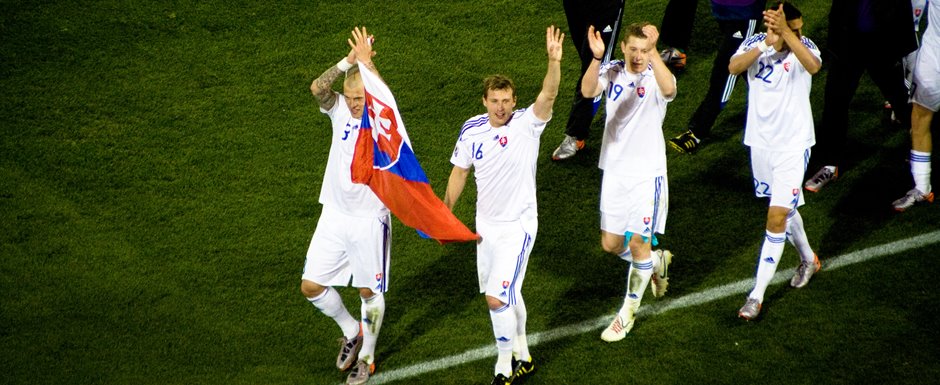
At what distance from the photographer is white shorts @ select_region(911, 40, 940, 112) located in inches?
328

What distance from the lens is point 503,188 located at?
6.87 m

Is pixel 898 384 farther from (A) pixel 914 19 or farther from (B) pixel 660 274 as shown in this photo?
(A) pixel 914 19

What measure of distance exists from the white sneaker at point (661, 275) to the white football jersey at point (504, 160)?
4.29 feet

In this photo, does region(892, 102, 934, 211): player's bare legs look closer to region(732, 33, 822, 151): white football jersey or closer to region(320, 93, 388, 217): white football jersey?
region(732, 33, 822, 151): white football jersey

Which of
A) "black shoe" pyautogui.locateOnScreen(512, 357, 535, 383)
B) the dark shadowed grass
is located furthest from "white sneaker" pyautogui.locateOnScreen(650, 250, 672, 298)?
"black shoe" pyautogui.locateOnScreen(512, 357, 535, 383)

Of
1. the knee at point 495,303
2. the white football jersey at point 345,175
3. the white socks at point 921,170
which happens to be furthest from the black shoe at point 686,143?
the white football jersey at point 345,175

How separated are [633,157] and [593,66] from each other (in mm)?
771

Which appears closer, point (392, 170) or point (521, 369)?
point (392, 170)

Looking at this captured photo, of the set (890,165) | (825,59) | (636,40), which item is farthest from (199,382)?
(825,59)

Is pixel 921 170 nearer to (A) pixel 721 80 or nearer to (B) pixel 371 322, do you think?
(A) pixel 721 80

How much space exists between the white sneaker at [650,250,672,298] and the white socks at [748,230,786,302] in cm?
61

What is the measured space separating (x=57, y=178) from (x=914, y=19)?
279 inches

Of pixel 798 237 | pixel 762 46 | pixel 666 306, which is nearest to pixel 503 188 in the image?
pixel 666 306

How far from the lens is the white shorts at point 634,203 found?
734 cm
